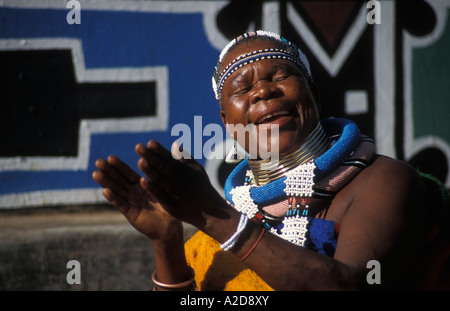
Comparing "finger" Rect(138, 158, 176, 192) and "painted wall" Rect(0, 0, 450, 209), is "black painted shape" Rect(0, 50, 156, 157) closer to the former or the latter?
"painted wall" Rect(0, 0, 450, 209)

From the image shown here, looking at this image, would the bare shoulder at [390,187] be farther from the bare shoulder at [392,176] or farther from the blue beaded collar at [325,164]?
the blue beaded collar at [325,164]

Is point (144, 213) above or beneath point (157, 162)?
beneath

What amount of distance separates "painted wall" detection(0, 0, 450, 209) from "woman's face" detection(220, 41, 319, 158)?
214cm

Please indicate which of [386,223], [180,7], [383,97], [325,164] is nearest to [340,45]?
[383,97]

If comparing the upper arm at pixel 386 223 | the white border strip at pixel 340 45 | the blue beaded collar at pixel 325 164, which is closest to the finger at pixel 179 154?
the blue beaded collar at pixel 325 164

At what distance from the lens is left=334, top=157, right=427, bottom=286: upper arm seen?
148 cm

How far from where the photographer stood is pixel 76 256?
3.71 metres

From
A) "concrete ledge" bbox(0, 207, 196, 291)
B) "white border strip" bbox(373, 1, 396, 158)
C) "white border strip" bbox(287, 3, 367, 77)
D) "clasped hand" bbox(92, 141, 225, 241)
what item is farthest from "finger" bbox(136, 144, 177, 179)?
"white border strip" bbox(373, 1, 396, 158)

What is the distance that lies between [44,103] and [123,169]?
2983 mm

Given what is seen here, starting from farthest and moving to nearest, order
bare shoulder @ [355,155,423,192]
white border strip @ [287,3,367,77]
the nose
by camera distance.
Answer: white border strip @ [287,3,367,77], the nose, bare shoulder @ [355,155,423,192]

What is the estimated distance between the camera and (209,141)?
4168 millimetres

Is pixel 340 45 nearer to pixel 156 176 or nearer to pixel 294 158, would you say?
pixel 294 158

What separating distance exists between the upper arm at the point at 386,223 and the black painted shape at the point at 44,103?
3.06 meters

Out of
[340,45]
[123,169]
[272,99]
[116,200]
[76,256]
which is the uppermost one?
[340,45]
